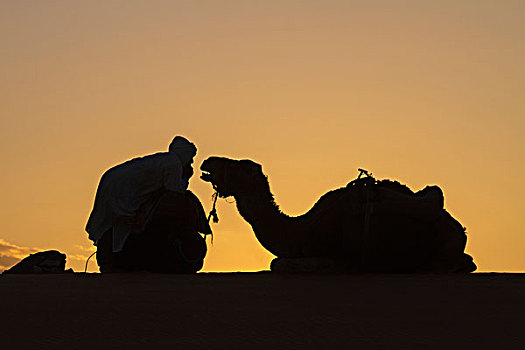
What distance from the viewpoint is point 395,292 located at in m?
6.48

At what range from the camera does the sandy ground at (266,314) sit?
4293mm

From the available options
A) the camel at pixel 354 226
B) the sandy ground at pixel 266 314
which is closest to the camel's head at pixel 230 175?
the camel at pixel 354 226

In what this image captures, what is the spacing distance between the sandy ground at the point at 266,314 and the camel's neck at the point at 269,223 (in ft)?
6.55

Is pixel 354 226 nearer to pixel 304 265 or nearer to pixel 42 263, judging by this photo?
pixel 304 265

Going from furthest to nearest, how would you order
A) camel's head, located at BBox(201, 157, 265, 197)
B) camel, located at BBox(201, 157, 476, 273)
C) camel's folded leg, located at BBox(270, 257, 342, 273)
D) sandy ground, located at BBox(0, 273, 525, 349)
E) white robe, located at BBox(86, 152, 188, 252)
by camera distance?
white robe, located at BBox(86, 152, 188, 252) < camel's head, located at BBox(201, 157, 265, 197) < camel, located at BBox(201, 157, 476, 273) < camel's folded leg, located at BBox(270, 257, 342, 273) < sandy ground, located at BBox(0, 273, 525, 349)

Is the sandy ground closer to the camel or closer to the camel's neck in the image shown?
the camel

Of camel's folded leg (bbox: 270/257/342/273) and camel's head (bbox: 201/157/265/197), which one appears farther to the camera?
camel's head (bbox: 201/157/265/197)

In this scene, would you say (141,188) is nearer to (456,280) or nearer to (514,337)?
(456,280)

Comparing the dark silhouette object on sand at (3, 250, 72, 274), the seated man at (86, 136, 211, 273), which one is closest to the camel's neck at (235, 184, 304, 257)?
the seated man at (86, 136, 211, 273)

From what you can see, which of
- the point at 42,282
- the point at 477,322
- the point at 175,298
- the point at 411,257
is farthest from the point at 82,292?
the point at 411,257

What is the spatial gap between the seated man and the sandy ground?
2.40m

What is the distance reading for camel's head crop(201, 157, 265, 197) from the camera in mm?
9680

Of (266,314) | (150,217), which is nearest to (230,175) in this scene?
(150,217)

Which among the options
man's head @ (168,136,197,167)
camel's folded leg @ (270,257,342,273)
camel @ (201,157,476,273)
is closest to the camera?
camel's folded leg @ (270,257,342,273)
